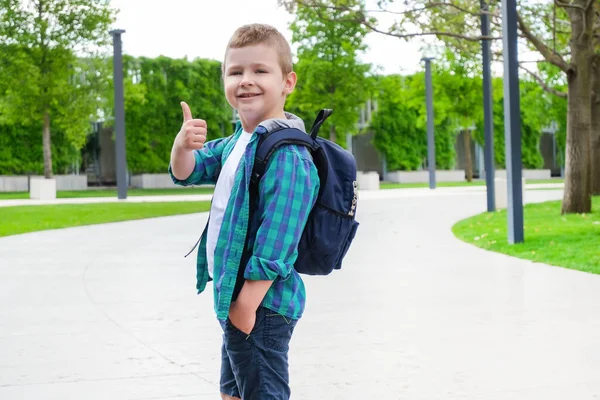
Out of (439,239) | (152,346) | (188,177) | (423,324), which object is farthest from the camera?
(439,239)

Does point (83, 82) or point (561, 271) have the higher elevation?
point (83, 82)

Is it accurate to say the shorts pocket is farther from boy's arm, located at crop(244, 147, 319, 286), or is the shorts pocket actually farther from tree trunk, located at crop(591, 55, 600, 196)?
tree trunk, located at crop(591, 55, 600, 196)

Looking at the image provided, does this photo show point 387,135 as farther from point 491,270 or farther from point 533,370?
point 533,370

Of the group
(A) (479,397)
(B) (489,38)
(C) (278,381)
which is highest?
(B) (489,38)

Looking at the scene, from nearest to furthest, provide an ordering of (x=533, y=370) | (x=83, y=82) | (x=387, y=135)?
1. (x=533, y=370)
2. (x=83, y=82)
3. (x=387, y=135)

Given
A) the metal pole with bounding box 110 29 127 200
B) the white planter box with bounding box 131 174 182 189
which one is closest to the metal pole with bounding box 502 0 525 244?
the metal pole with bounding box 110 29 127 200

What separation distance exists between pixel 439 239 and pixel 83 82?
30255mm

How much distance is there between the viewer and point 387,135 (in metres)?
53.7

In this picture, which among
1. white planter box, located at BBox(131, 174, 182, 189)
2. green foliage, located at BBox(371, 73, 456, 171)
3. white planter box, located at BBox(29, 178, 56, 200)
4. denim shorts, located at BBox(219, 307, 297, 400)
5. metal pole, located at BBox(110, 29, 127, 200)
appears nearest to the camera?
denim shorts, located at BBox(219, 307, 297, 400)

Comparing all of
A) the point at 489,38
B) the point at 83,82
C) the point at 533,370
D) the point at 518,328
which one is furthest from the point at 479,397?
the point at 83,82

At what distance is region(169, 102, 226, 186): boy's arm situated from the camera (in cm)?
322

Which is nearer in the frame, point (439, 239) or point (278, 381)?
point (278, 381)

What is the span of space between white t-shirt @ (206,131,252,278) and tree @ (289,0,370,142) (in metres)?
38.8

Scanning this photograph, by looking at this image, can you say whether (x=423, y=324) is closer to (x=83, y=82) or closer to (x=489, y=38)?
(x=489, y=38)
